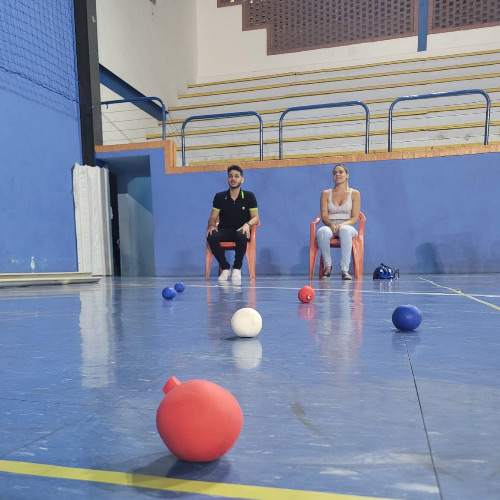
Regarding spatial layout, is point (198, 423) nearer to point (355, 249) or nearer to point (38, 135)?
point (355, 249)

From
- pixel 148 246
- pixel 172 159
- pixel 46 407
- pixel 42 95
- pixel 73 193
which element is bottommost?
pixel 148 246

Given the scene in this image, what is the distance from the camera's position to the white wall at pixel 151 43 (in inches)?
294

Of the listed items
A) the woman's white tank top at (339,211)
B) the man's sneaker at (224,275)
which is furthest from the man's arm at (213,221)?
the woman's white tank top at (339,211)

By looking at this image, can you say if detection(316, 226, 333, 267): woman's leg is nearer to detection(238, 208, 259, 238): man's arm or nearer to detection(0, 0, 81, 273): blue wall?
detection(238, 208, 259, 238): man's arm

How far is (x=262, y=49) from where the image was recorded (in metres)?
10.4

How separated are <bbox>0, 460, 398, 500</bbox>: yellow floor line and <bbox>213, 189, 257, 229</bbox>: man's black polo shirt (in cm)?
463

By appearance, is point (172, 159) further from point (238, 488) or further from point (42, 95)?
point (238, 488)

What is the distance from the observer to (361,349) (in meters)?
1.20

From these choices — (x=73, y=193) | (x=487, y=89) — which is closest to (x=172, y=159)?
(x=73, y=193)

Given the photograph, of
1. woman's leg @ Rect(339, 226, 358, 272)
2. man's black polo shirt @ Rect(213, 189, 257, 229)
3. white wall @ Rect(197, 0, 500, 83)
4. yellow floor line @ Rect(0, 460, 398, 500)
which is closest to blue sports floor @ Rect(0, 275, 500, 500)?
yellow floor line @ Rect(0, 460, 398, 500)

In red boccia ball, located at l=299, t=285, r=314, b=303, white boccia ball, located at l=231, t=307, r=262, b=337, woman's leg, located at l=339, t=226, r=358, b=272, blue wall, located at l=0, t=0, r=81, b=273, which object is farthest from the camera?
blue wall, located at l=0, t=0, r=81, b=273

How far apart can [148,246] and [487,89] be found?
246 inches

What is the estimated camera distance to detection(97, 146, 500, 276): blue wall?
Result: 5773 mm

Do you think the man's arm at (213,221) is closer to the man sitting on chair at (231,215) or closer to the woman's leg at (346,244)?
the man sitting on chair at (231,215)
